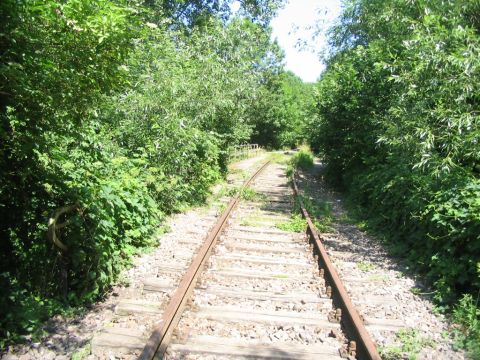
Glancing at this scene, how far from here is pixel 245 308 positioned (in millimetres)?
4844

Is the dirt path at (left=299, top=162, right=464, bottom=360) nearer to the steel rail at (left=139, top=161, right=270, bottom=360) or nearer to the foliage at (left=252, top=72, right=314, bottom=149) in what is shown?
the steel rail at (left=139, top=161, right=270, bottom=360)

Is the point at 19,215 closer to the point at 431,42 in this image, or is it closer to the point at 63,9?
the point at 63,9

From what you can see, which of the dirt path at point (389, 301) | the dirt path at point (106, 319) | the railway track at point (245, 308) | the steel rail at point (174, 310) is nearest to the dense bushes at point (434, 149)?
the dirt path at point (389, 301)

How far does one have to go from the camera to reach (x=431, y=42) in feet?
21.7

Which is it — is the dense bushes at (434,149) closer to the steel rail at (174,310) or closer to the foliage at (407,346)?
the foliage at (407,346)

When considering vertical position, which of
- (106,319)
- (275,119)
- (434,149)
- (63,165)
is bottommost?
(106,319)

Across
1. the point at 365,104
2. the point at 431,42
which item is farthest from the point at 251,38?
the point at 431,42

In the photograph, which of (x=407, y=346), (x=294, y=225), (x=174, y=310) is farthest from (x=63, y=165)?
(x=294, y=225)

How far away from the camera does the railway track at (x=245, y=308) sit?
154 inches

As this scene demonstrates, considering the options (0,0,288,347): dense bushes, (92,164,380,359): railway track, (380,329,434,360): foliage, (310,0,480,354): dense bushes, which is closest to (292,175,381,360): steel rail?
(92,164,380,359): railway track

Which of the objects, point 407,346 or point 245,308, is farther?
point 245,308

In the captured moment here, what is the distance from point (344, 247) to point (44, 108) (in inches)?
225

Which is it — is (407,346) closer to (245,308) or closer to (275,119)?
(245,308)

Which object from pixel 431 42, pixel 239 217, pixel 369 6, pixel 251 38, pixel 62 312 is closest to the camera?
pixel 62 312
